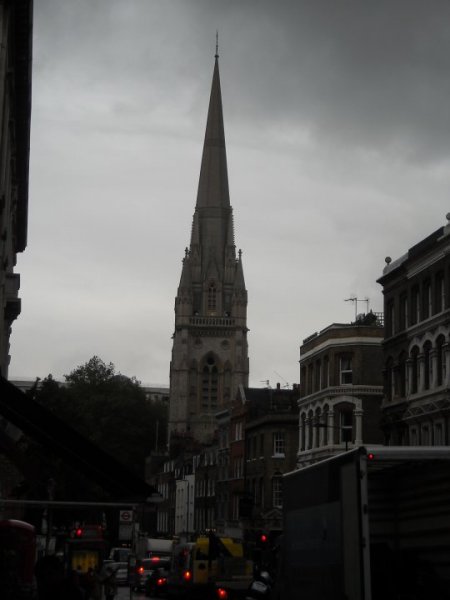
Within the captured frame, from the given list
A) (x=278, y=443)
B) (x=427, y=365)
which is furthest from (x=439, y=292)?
(x=278, y=443)

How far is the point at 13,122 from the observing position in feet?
126

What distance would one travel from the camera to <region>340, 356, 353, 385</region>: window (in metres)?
70.1

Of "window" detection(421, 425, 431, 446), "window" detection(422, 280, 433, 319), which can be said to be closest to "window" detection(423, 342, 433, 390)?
"window" detection(422, 280, 433, 319)

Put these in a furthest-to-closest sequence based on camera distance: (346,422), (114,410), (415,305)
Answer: (114,410) → (346,422) → (415,305)

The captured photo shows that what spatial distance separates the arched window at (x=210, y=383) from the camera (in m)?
188

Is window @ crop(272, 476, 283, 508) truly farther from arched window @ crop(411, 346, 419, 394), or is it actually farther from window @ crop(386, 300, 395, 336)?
arched window @ crop(411, 346, 419, 394)

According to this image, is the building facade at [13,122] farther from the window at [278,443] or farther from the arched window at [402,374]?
the window at [278,443]

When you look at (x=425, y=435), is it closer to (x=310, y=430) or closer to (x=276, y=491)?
(x=310, y=430)

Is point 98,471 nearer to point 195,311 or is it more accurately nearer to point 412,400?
point 412,400

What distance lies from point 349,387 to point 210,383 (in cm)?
12125

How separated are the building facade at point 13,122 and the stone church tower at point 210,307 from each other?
13492cm

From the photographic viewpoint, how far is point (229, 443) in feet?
327

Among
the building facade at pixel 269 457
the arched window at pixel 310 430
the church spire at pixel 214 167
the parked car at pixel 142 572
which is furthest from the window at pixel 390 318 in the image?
the church spire at pixel 214 167

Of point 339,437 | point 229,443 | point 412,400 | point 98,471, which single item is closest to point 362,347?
point 339,437
